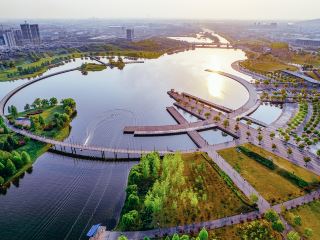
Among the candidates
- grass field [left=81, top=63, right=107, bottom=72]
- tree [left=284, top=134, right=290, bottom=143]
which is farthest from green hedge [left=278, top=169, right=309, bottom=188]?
grass field [left=81, top=63, right=107, bottom=72]

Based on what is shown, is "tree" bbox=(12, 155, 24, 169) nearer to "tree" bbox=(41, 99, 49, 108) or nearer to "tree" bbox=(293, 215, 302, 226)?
"tree" bbox=(41, 99, 49, 108)

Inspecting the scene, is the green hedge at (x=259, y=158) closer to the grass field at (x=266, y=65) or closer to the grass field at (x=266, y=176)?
the grass field at (x=266, y=176)

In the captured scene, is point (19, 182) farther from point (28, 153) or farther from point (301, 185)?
point (301, 185)

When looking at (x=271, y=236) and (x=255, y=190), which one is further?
(x=255, y=190)

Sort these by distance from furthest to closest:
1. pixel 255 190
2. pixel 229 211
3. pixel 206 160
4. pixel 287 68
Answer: pixel 287 68, pixel 206 160, pixel 255 190, pixel 229 211

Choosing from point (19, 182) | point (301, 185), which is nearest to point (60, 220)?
point (19, 182)

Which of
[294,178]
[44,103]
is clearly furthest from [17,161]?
[294,178]
